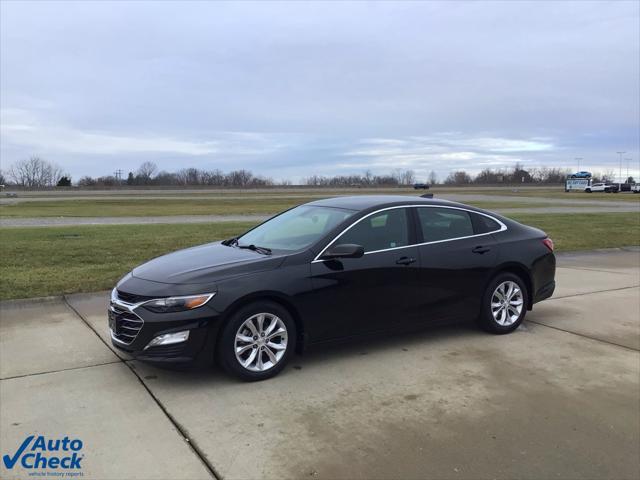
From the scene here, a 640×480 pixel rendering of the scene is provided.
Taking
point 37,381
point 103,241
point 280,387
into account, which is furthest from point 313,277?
point 103,241

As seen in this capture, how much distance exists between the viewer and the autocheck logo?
3.28 m

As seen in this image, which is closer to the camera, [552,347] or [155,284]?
[155,284]

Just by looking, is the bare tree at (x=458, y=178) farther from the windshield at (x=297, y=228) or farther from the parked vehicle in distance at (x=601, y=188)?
the windshield at (x=297, y=228)

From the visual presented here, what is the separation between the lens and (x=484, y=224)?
621cm

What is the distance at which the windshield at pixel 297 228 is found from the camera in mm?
5250

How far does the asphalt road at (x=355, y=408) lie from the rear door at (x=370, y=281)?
1.25 ft

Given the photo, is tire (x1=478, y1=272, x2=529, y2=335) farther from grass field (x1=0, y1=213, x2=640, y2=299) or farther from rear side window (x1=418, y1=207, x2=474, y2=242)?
grass field (x1=0, y1=213, x2=640, y2=299)

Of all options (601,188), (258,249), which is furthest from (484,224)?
(601,188)

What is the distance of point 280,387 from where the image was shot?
4500 mm

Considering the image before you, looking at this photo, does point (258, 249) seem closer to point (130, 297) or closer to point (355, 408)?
point (130, 297)

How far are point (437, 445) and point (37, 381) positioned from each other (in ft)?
10.6

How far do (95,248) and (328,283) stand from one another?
27.2 feet

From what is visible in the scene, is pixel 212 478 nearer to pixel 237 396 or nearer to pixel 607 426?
pixel 237 396

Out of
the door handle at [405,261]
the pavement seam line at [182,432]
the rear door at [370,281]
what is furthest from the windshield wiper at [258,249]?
the pavement seam line at [182,432]
